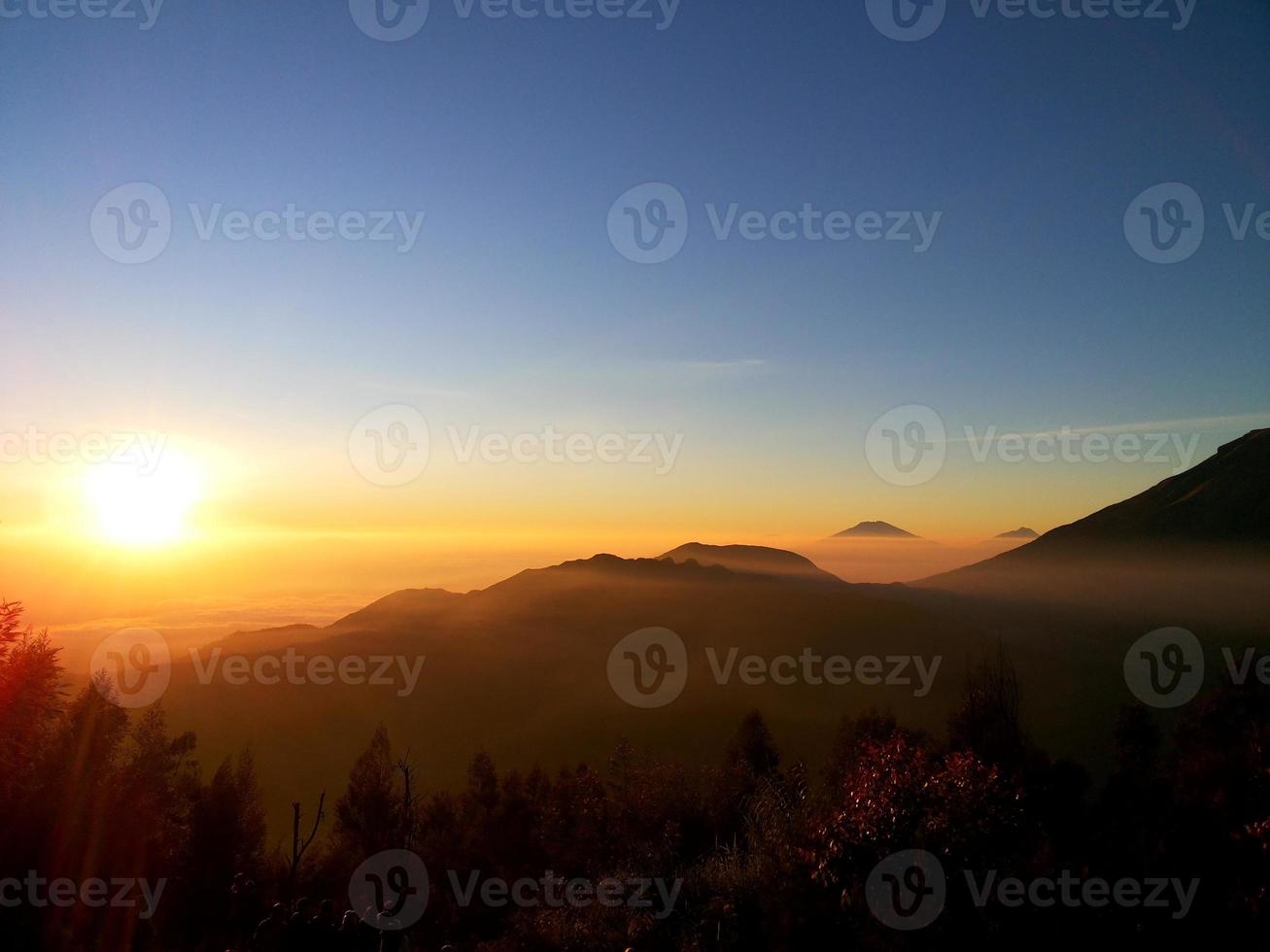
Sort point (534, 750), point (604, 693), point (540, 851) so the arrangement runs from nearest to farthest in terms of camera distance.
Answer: point (540, 851), point (534, 750), point (604, 693)

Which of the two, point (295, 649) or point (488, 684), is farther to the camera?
point (295, 649)

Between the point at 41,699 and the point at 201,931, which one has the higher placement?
the point at 41,699

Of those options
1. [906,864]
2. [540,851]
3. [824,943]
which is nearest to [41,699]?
[824,943]

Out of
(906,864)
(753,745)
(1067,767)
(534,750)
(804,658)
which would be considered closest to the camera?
(906,864)

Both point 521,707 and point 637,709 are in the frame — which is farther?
point 521,707

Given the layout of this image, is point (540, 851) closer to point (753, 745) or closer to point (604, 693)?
point (753, 745)

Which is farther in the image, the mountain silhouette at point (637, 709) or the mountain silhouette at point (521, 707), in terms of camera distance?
the mountain silhouette at point (521, 707)

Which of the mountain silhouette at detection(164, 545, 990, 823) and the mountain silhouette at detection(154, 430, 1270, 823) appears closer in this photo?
the mountain silhouette at detection(154, 430, 1270, 823)

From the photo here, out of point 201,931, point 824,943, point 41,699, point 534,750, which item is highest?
point 41,699

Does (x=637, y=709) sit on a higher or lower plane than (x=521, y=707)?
lower
